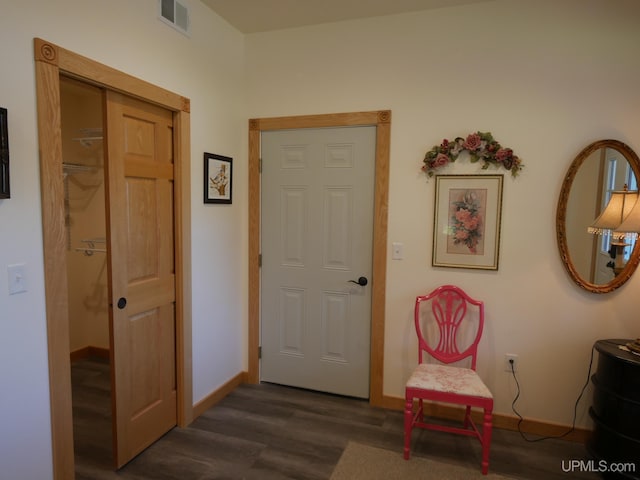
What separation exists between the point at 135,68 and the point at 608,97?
2.79 meters

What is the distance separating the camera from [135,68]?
2.17 metres

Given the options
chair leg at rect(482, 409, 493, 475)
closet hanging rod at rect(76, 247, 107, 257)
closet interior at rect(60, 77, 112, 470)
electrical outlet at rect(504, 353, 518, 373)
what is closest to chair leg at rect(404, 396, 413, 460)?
chair leg at rect(482, 409, 493, 475)

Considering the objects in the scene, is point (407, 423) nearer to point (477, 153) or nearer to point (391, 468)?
point (391, 468)

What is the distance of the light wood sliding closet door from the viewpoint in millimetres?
2154

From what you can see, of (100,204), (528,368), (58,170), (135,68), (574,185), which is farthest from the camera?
(100,204)

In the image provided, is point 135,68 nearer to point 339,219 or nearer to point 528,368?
point 339,219

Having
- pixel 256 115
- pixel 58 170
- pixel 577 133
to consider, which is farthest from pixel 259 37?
pixel 577 133

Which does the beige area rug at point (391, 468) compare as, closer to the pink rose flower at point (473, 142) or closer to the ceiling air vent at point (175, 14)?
the pink rose flower at point (473, 142)

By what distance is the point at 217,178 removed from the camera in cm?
289

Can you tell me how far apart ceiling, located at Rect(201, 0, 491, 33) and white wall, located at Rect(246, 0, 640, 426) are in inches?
2.9

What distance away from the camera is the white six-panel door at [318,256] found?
Answer: 2.99m

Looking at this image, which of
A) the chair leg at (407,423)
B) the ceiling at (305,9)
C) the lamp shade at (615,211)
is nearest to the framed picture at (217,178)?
the ceiling at (305,9)

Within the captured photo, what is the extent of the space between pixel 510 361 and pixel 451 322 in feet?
1.54

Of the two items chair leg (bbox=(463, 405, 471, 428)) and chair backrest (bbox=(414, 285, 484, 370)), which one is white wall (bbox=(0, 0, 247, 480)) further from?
chair leg (bbox=(463, 405, 471, 428))
